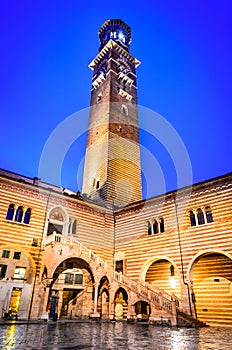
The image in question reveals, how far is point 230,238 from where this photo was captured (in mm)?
16781

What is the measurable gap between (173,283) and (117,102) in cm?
2563

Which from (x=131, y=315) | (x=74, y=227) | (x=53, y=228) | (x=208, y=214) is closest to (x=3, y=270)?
(x=53, y=228)

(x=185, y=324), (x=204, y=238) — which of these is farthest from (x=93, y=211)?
(x=185, y=324)

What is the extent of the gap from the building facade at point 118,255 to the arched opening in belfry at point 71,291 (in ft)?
0.26

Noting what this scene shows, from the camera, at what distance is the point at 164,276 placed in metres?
21.6

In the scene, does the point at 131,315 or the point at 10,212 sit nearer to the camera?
the point at 131,315

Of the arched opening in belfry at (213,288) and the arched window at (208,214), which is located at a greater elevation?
the arched window at (208,214)

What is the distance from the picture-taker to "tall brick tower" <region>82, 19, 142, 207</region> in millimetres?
30516

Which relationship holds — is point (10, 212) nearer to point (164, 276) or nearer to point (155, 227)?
point (155, 227)

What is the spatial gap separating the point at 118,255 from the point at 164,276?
15.6ft

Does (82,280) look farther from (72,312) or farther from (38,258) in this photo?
(38,258)

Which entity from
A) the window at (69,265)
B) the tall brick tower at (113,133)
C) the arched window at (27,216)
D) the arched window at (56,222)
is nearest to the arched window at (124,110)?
the tall brick tower at (113,133)

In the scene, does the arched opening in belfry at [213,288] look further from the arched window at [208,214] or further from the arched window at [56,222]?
the arched window at [56,222]

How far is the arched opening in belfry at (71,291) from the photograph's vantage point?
20.6 m
